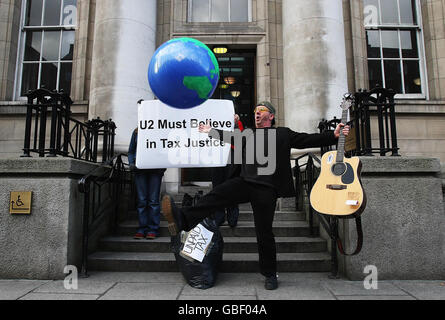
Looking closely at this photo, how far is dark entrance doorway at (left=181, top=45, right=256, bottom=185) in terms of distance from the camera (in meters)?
8.90

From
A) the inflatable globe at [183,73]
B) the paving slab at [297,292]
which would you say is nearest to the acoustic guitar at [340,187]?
the paving slab at [297,292]

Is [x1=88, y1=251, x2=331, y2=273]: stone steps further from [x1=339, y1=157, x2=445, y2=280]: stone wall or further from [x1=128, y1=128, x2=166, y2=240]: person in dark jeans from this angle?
[x1=128, y1=128, x2=166, y2=240]: person in dark jeans

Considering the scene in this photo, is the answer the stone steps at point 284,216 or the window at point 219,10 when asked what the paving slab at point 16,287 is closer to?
the stone steps at point 284,216

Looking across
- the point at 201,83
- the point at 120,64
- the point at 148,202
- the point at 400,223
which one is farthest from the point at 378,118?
the point at 120,64

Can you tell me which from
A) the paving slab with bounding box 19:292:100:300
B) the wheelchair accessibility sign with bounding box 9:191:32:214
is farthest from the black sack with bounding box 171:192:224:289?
the wheelchair accessibility sign with bounding box 9:191:32:214

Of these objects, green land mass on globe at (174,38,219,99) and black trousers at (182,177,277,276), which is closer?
green land mass on globe at (174,38,219,99)

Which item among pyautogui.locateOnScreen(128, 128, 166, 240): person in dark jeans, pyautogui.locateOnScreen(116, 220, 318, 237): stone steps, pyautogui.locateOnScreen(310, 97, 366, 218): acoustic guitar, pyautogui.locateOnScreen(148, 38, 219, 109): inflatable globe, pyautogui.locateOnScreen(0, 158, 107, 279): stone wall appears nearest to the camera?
pyautogui.locateOnScreen(310, 97, 366, 218): acoustic guitar

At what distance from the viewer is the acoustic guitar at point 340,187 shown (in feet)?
11.1

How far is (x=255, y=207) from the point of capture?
150 inches

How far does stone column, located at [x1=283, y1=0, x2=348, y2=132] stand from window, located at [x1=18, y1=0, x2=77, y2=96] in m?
5.83

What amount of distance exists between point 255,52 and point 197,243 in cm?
652

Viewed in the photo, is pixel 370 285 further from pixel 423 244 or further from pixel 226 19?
pixel 226 19

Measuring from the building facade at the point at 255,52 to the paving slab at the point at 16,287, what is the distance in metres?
3.50

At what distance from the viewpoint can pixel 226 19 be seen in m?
9.15
